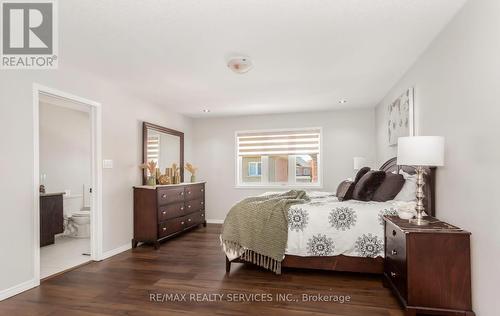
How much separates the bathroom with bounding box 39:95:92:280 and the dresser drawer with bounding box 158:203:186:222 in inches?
42.0

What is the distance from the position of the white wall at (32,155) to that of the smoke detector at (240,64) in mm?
1796

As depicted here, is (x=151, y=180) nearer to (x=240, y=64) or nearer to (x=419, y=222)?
(x=240, y=64)

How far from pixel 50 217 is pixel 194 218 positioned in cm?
227

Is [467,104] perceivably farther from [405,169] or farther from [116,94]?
[116,94]

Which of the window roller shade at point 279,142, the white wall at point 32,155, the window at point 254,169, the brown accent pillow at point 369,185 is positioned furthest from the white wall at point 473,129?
the window at point 254,169

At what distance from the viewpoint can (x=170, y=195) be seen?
16.0ft

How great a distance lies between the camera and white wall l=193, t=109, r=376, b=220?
19.5 ft

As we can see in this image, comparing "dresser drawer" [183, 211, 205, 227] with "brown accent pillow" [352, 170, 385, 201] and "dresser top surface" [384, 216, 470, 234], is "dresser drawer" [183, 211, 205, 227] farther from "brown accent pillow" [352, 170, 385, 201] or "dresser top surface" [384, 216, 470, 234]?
"dresser top surface" [384, 216, 470, 234]

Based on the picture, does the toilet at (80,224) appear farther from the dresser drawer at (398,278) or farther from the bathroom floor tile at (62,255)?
the dresser drawer at (398,278)

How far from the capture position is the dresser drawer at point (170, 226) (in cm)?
459

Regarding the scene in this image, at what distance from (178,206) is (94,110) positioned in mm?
2044

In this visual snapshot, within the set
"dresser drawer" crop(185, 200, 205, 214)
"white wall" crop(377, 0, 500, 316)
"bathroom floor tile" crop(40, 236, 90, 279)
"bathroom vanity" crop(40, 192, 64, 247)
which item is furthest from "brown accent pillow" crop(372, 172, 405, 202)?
"bathroom vanity" crop(40, 192, 64, 247)

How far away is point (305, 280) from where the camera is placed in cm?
308

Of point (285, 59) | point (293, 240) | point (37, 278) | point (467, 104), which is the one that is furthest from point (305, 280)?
point (37, 278)
